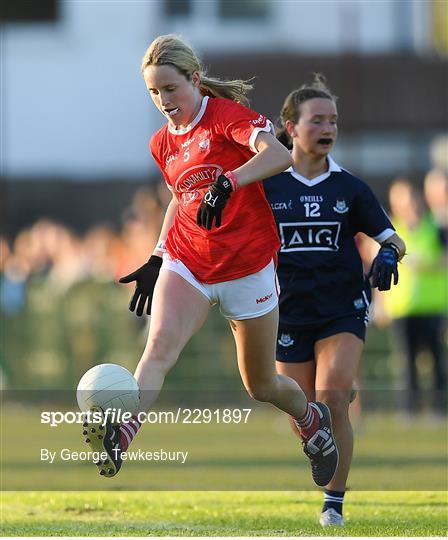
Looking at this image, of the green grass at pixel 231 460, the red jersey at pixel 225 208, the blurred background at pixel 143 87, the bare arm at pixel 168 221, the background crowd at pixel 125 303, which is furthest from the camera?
the blurred background at pixel 143 87

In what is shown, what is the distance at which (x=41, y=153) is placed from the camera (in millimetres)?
27078

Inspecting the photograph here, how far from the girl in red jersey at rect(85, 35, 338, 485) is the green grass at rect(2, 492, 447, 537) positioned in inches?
27.4

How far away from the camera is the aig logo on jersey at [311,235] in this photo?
7770 mm

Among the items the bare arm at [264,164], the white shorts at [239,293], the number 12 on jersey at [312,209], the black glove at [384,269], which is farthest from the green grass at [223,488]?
the bare arm at [264,164]

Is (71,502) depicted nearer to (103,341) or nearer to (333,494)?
(333,494)

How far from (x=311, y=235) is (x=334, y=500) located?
1.39 m

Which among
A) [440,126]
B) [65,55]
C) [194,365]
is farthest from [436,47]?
[194,365]

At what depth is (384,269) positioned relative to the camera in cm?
746

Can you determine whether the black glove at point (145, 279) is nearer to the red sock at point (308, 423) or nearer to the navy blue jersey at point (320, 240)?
the navy blue jersey at point (320, 240)

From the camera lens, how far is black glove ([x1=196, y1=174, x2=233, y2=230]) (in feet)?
21.3

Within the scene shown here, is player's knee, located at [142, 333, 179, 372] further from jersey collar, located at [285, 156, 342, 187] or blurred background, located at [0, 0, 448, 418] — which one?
blurred background, located at [0, 0, 448, 418]

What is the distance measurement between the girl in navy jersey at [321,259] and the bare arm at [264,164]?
3.77 ft

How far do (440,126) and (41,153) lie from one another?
23.9 ft

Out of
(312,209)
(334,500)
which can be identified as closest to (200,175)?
(312,209)
